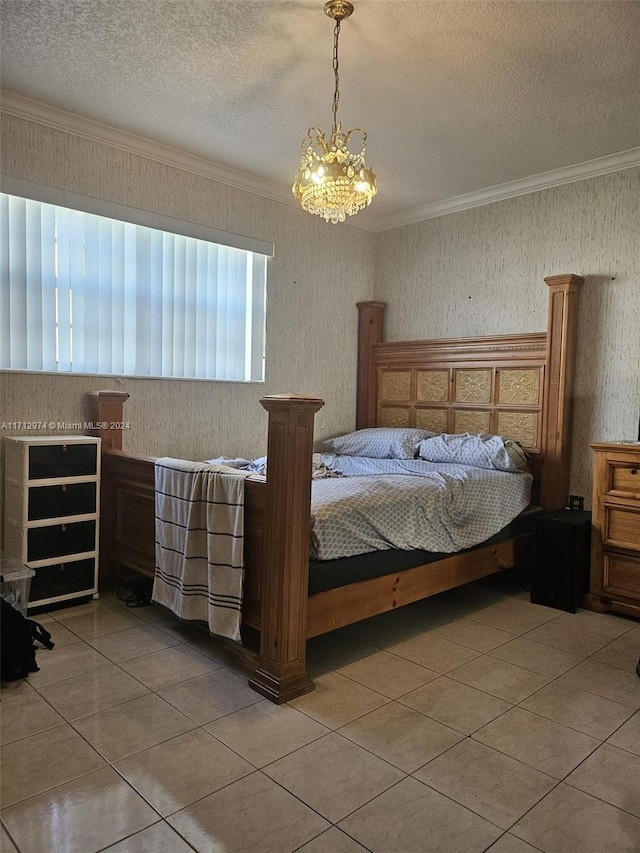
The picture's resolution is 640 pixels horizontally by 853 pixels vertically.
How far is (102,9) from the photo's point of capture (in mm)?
2301

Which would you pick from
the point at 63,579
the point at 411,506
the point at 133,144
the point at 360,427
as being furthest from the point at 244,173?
the point at 63,579

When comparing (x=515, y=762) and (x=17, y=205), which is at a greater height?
(x=17, y=205)

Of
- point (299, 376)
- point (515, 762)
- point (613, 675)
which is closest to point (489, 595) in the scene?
point (613, 675)

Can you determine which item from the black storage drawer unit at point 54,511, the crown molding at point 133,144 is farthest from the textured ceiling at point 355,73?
the black storage drawer unit at point 54,511

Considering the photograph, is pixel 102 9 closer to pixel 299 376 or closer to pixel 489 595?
pixel 299 376

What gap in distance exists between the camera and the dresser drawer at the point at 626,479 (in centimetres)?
314

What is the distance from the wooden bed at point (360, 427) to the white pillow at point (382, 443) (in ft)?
1.15

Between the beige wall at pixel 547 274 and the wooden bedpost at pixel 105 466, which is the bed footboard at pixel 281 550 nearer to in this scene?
the wooden bedpost at pixel 105 466

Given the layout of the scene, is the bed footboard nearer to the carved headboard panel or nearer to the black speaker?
the black speaker

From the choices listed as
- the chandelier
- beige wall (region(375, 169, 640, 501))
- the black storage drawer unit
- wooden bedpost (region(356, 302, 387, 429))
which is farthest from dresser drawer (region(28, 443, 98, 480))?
beige wall (region(375, 169, 640, 501))

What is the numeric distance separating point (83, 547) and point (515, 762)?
7.66ft

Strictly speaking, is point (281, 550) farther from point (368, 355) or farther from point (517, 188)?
point (517, 188)

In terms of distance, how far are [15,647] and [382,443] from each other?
264 centimetres

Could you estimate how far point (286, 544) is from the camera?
2.19 meters
